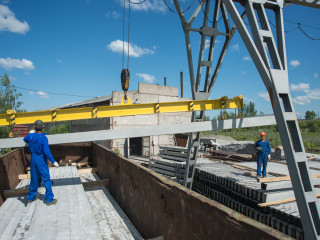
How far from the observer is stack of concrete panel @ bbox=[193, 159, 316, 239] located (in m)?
4.82

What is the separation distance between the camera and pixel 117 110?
18.9ft

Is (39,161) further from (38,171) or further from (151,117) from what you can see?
(151,117)

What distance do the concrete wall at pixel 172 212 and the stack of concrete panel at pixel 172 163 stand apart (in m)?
5.62

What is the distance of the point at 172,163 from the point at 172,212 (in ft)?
27.4

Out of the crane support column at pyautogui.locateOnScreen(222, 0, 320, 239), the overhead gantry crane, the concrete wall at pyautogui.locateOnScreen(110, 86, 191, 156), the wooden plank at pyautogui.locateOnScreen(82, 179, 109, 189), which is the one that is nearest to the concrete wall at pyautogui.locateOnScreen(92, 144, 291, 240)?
the wooden plank at pyautogui.locateOnScreen(82, 179, 109, 189)

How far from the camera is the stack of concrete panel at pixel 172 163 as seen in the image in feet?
34.2

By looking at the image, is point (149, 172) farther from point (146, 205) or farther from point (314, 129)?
point (314, 129)

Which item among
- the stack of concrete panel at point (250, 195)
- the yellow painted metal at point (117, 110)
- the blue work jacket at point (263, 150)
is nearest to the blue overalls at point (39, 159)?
the yellow painted metal at point (117, 110)

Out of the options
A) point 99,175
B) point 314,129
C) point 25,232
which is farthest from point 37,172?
point 314,129

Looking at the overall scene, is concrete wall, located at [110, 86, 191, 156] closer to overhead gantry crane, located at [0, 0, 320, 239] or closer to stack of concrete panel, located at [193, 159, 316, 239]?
stack of concrete panel, located at [193, 159, 316, 239]

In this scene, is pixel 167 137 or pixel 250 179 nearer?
pixel 250 179

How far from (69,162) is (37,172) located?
4155 millimetres

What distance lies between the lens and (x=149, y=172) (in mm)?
3391

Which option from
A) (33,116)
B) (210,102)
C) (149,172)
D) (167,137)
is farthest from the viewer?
(167,137)
